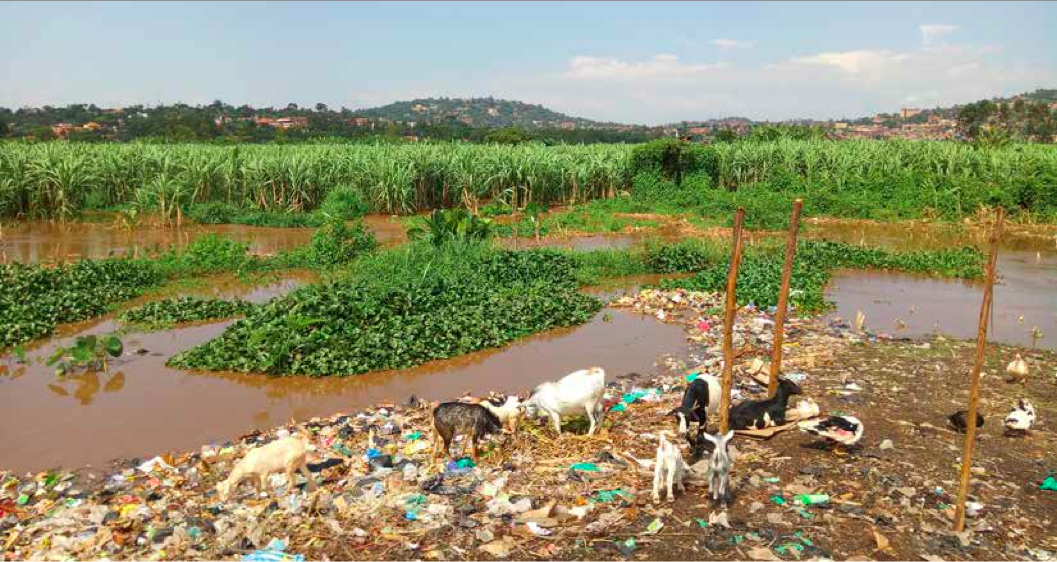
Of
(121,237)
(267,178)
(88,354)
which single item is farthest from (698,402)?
(267,178)

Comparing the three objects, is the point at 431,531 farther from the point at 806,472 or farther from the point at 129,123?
the point at 129,123

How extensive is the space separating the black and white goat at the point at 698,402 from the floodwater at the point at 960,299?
467cm

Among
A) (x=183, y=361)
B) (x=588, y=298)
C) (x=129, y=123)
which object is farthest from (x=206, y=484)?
(x=129, y=123)

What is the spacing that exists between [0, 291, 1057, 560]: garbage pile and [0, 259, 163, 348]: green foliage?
13.9 ft

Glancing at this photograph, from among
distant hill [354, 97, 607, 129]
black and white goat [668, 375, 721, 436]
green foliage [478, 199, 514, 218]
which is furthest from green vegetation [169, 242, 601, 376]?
distant hill [354, 97, 607, 129]

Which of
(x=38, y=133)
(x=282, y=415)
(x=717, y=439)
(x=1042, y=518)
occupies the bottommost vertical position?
(x=282, y=415)

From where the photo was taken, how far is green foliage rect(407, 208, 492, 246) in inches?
475

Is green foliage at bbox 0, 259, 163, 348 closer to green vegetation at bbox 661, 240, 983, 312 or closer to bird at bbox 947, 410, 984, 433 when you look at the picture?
green vegetation at bbox 661, 240, 983, 312

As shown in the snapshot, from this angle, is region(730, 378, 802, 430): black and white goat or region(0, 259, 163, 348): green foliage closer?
region(730, 378, 802, 430): black and white goat

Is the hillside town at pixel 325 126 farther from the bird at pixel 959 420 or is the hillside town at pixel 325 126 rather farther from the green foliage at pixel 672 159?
the bird at pixel 959 420

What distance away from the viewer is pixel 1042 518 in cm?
414

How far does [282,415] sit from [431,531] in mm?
3099

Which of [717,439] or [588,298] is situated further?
[588,298]

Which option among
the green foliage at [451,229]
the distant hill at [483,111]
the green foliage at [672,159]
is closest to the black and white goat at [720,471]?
the green foliage at [451,229]
